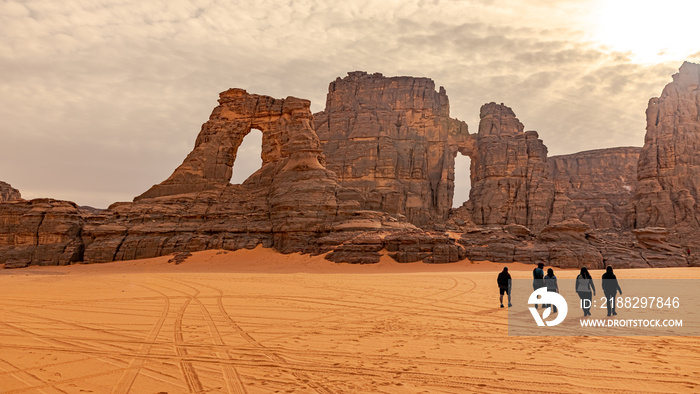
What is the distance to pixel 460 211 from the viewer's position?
2596 inches

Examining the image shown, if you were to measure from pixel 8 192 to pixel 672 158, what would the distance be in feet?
314

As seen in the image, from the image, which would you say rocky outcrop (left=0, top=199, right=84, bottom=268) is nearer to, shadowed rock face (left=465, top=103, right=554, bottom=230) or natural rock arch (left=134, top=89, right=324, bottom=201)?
natural rock arch (left=134, top=89, right=324, bottom=201)

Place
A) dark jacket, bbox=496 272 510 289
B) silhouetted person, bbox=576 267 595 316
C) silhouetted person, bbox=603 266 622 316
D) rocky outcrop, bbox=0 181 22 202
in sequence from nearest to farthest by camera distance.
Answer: silhouetted person, bbox=603 266 622 316 → silhouetted person, bbox=576 267 595 316 → dark jacket, bbox=496 272 510 289 → rocky outcrop, bbox=0 181 22 202

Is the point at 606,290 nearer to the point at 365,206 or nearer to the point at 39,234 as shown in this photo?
the point at 365,206

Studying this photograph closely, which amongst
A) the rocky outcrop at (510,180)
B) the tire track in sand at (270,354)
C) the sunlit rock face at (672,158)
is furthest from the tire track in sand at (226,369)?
the rocky outcrop at (510,180)

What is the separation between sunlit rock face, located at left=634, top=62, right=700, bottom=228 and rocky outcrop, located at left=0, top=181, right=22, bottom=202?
295 ft

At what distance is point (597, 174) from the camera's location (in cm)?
8962

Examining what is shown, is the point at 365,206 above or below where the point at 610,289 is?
above

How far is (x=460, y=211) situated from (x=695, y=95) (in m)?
35.8

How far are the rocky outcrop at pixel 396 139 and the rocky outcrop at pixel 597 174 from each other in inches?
1040

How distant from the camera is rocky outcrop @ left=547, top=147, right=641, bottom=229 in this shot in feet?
262

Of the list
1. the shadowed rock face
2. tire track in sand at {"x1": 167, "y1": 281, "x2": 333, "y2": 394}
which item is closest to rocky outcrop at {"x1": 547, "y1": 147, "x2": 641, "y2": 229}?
the shadowed rock face

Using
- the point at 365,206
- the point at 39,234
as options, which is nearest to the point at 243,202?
the point at 365,206

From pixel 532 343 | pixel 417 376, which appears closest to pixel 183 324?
pixel 417 376
